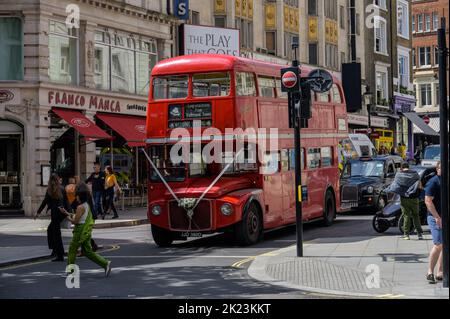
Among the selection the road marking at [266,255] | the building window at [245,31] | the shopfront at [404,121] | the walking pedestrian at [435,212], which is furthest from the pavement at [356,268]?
the shopfront at [404,121]

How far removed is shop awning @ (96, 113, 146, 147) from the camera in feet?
110

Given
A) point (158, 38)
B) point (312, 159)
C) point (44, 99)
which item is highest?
point (158, 38)

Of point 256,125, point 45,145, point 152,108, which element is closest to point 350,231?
point 256,125

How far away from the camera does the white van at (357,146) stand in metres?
40.2

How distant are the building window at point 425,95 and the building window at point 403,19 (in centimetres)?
1416

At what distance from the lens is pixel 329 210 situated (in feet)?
79.5

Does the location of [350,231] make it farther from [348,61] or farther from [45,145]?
[348,61]

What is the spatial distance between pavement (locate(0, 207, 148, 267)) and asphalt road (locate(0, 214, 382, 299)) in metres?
0.43

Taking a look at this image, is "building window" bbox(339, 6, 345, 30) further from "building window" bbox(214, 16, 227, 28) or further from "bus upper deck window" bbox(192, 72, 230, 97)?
"bus upper deck window" bbox(192, 72, 230, 97)

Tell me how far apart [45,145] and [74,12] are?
553 cm

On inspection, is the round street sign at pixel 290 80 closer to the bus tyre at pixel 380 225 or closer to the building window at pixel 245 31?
the bus tyre at pixel 380 225

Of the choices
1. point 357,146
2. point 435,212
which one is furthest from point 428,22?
point 435,212

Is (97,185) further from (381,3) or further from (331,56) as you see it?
(381,3)
